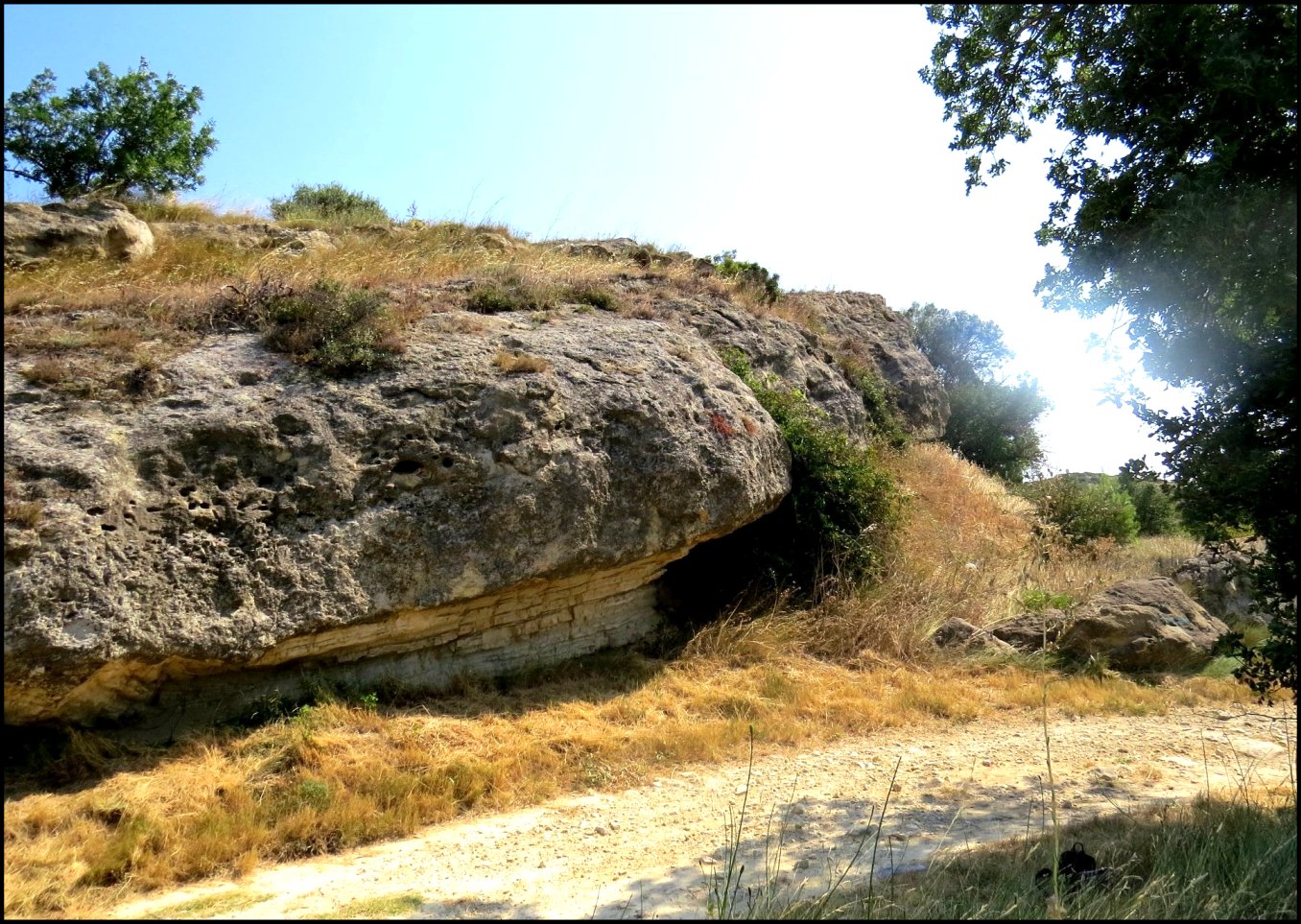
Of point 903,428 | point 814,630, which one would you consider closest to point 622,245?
point 903,428

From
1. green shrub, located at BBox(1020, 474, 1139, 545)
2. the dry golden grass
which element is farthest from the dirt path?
green shrub, located at BBox(1020, 474, 1139, 545)

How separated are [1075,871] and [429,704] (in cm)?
525

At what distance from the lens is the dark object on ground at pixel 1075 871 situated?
4.57 m

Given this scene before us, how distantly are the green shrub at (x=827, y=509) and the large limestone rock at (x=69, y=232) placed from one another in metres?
8.43

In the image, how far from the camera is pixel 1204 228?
5.54 metres

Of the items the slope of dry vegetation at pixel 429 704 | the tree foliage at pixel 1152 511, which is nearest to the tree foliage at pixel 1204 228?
the slope of dry vegetation at pixel 429 704

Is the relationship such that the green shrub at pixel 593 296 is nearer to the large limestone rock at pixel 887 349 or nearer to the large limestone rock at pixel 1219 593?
the large limestone rock at pixel 887 349

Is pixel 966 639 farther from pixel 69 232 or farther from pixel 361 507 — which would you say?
pixel 69 232

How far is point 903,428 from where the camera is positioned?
62.7 feet

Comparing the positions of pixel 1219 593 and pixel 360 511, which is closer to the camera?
pixel 360 511

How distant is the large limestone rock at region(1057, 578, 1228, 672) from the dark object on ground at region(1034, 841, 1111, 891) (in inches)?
254

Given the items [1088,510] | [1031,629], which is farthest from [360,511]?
[1088,510]

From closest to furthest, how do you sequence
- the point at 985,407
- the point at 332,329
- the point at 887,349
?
the point at 332,329
the point at 887,349
the point at 985,407

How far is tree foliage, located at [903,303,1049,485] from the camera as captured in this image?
79.0 feet
